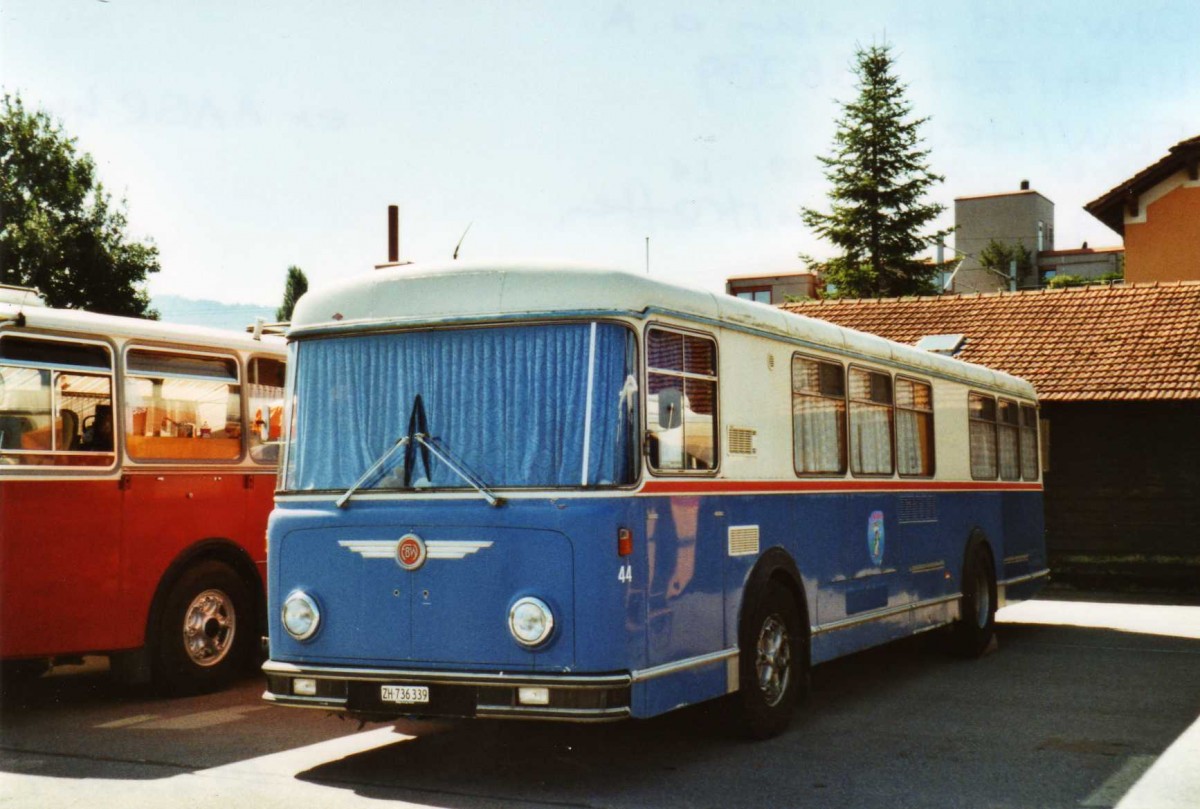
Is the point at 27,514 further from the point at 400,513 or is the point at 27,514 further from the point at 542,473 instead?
A: the point at 542,473

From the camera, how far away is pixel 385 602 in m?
7.67

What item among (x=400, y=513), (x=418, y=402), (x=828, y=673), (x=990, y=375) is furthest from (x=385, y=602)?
(x=990, y=375)

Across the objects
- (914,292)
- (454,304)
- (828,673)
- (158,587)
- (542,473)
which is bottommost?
(828,673)

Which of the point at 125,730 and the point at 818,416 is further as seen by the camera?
the point at 818,416

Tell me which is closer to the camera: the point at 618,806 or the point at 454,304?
the point at 618,806

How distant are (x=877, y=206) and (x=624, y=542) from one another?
41.8 meters

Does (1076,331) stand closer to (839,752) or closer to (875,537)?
(875,537)

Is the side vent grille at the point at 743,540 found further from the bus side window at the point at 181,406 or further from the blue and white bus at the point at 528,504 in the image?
the bus side window at the point at 181,406

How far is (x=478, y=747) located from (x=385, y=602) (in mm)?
1562

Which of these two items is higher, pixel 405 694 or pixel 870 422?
pixel 870 422

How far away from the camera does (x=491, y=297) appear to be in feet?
25.2

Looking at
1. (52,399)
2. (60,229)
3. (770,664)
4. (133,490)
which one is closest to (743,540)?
(770,664)

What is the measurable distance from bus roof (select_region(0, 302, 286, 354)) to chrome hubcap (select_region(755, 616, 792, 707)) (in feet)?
16.1

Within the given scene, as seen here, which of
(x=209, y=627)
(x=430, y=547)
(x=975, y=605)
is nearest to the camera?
(x=430, y=547)
